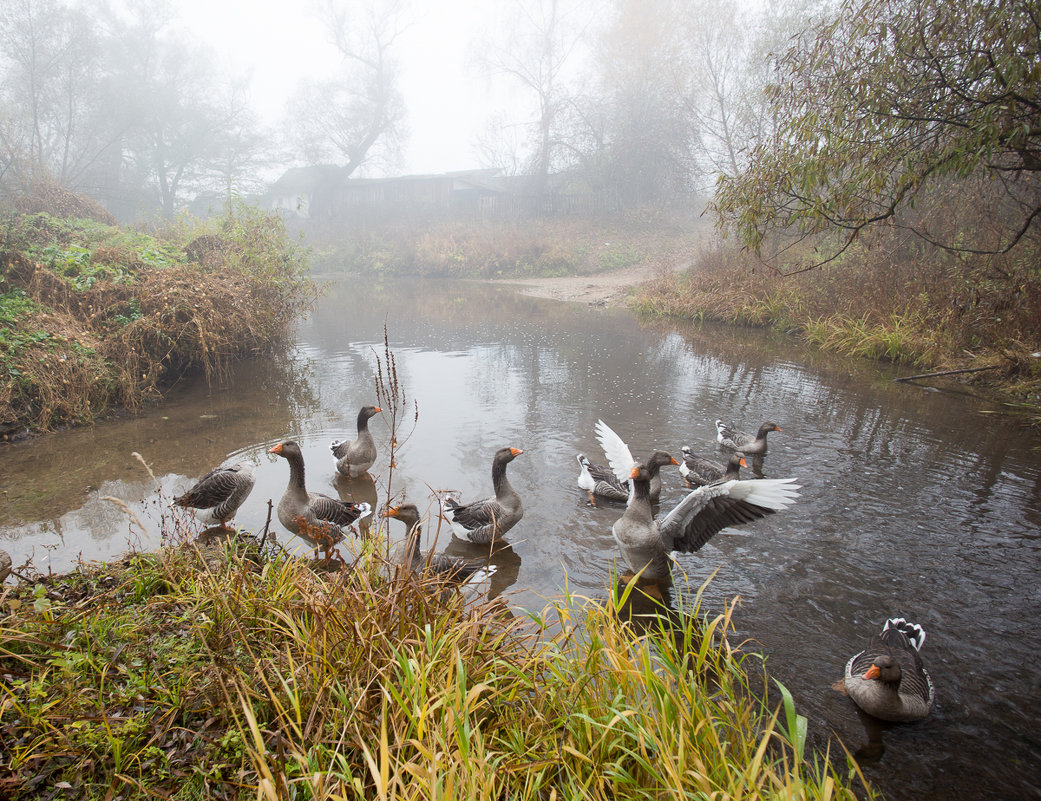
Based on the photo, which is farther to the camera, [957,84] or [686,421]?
[686,421]

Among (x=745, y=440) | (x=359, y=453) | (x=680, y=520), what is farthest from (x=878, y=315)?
(x=359, y=453)

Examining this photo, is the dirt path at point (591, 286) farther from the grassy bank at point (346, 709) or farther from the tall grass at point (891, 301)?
the grassy bank at point (346, 709)

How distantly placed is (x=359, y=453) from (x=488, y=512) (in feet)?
7.62

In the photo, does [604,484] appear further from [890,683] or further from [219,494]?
[219,494]

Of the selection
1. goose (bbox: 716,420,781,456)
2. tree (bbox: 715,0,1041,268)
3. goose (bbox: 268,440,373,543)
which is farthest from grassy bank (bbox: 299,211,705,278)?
goose (bbox: 268,440,373,543)

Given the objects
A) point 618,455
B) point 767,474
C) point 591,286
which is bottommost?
point 767,474

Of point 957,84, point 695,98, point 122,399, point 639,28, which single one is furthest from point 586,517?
point 639,28

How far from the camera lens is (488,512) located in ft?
17.7

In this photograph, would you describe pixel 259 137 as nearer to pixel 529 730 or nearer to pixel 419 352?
pixel 419 352

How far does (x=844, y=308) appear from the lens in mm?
14195

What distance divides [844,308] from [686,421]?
839cm

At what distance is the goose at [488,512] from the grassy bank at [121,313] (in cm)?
692

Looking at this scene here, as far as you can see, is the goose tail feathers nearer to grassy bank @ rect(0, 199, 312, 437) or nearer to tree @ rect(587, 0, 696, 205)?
grassy bank @ rect(0, 199, 312, 437)

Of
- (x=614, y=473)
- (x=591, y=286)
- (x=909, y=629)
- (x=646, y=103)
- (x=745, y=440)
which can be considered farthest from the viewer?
(x=646, y=103)
